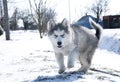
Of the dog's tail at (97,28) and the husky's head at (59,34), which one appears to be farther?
the dog's tail at (97,28)

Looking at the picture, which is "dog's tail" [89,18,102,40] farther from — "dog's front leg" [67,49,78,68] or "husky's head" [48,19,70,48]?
"dog's front leg" [67,49,78,68]

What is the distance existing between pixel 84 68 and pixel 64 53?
77 centimetres

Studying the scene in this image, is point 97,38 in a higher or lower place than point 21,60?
higher

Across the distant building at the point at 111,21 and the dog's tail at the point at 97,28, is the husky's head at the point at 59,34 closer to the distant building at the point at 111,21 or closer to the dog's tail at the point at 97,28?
the dog's tail at the point at 97,28

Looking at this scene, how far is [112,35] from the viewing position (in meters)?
23.8

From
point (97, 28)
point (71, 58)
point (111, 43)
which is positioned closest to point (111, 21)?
point (111, 43)

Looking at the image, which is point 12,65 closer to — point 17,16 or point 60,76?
point 60,76

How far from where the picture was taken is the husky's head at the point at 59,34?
745cm

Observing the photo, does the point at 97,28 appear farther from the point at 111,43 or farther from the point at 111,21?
the point at 111,21

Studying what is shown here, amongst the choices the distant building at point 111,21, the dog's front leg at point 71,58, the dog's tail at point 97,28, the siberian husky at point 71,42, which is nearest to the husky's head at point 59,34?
the siberian husky at point 71,42

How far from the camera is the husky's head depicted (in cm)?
745

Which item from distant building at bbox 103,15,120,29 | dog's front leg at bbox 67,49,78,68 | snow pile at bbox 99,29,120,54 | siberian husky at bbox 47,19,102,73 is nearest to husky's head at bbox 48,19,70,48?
siberian husky at bbox 47,19,102,73

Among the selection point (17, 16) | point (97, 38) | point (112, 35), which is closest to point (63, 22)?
point (97, 38)

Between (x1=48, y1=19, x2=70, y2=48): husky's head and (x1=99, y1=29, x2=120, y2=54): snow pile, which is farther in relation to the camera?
(x1=99, y1=29, x2=120, y2=54): snow pile
